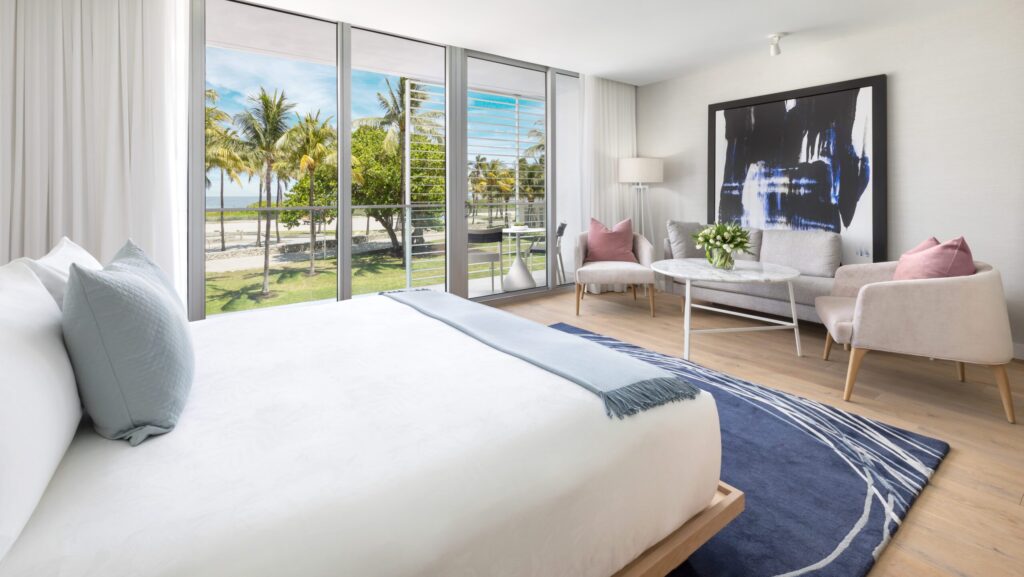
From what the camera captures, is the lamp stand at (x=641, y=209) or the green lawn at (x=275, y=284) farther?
the lamp stand at (x=641, y=209)

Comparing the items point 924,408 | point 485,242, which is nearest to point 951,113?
point 924,408

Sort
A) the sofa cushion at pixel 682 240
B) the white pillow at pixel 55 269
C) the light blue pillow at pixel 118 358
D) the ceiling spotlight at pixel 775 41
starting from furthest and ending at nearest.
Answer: the sofa cushion at pixel 682 240
the ceiling spotlight at pixel 775 41
the white pillow at pixel 55 269
the light blue pillow at pixel 118 358

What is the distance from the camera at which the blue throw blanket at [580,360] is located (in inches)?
53.8

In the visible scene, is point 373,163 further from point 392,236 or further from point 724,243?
point 724,243

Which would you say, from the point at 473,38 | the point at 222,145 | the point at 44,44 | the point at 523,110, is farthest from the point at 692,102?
the point at 44,44

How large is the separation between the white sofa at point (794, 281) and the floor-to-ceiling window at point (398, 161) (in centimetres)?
270

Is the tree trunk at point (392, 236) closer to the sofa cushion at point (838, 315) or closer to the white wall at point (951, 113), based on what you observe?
the white wall at point (951, 113)

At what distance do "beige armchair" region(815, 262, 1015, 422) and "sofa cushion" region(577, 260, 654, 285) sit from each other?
2009 millimetres

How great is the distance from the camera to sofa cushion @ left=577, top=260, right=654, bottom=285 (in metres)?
4.83

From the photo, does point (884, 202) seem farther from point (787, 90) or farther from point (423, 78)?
point (423, 78)

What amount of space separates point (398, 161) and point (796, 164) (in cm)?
458

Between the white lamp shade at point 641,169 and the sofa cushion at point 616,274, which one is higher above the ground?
the white lamp shade at point 641,169

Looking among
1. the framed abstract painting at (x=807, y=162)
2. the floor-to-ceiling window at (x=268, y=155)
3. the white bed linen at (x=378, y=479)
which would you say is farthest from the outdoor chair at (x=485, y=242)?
the white bed linen at (x=378, y=479)

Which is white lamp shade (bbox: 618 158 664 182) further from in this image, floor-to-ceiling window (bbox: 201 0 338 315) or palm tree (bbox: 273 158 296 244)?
palm tree (bbox: 273 158 296 244)
